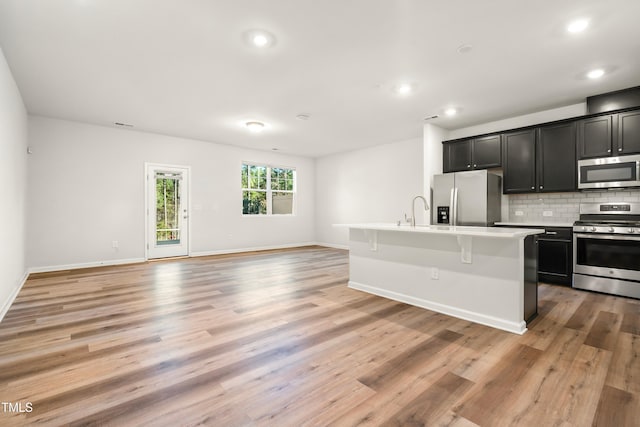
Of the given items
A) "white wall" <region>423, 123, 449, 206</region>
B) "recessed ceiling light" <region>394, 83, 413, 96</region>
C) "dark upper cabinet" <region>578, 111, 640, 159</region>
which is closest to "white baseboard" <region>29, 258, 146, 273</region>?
"recessed ceiling light" <region>394, 83, 413, 96</region>

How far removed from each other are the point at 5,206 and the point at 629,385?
576 cm

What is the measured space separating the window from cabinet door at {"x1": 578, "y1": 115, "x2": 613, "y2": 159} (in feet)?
21.6

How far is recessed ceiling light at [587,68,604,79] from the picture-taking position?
3.51 m

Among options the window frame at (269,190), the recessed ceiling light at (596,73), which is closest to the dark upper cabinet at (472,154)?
the recessed ceiling light at (596,73)

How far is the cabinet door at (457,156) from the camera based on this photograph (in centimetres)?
562

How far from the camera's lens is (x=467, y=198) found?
5.14m

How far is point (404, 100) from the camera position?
14.9 feet

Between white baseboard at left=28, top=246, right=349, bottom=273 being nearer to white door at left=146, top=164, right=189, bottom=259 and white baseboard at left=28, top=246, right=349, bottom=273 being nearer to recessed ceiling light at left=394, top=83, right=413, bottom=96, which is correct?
white door at left=146, top=164, right=189, bottom=259

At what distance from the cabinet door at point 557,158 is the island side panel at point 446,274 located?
2.68m

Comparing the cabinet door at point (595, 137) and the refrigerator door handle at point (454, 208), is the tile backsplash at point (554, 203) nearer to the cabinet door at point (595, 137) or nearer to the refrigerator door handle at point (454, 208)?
the cabinet door at point (595, 137)

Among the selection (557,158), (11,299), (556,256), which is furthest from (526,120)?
(11,299)

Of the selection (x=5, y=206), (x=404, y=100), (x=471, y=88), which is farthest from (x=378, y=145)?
(x=5, y=206)

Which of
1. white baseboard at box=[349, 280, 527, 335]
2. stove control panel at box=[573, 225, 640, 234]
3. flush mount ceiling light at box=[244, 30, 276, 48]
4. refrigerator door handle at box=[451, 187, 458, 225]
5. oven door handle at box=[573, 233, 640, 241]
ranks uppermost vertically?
flush mount ceiling light at box=[244, 30, 276, 48]

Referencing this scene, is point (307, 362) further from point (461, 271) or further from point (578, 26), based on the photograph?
point (578, 26)
